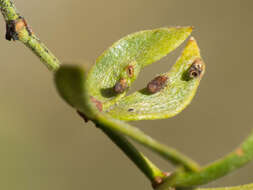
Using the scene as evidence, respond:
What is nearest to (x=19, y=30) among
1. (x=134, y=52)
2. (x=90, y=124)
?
(x=134, y=52)

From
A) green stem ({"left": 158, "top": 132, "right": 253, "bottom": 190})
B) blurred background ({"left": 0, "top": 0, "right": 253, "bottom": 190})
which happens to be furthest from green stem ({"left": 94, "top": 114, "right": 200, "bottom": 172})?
blurred background ({"left": 0, "top": 0, "right": 253, "bottom": 190})

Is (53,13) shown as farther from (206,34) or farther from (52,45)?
(206,34)

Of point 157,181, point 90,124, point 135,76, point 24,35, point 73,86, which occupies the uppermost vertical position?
point 24,35

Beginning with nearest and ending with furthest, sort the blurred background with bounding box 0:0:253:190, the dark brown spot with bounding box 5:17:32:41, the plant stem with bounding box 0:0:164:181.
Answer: the plant stem with bounding box 0:0:164:181, the dark brown spot with bounding box 5:17:32:41, the blurred background with bounding box 0:0:253:190

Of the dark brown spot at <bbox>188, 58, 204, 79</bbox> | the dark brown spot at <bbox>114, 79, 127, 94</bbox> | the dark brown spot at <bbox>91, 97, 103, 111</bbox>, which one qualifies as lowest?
the dark brown spot at <bbox>188, 58, 204, 79</bbox>

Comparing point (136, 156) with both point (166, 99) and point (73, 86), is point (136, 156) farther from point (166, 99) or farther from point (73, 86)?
point (73, 86)

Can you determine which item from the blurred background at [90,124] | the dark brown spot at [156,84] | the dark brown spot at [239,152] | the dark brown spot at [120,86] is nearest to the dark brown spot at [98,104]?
the dark brown spot at [120,86]

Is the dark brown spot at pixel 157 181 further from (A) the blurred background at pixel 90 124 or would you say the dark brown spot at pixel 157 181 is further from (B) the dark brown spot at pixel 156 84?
(A) the blurred background at pixel 90 124

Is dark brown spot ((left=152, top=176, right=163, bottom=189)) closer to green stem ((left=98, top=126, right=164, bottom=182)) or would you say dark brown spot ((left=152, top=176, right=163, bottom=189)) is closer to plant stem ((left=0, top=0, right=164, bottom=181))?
green stem ((left=98, top=126, right=164, bottom=182))
